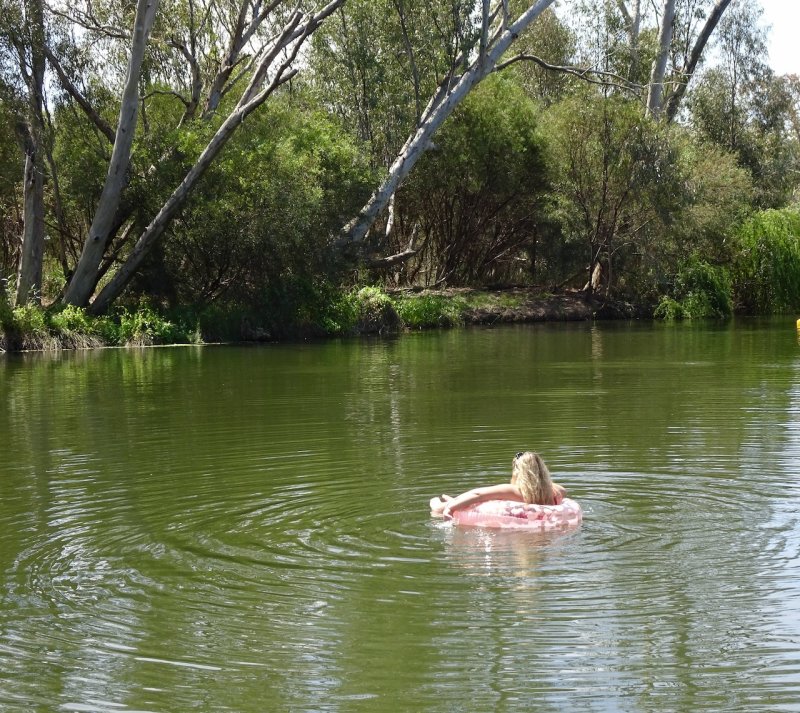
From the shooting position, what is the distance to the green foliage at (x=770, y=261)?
44781mm

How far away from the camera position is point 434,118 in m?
37.5

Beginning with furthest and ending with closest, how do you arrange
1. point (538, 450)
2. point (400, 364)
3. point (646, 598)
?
1. point (400, 364)
2. point (538, 450)
3. point (646, 598)

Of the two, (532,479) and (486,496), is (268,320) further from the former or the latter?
(532,479)

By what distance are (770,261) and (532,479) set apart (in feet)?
126

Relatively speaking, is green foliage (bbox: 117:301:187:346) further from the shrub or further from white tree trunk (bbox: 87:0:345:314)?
the shrub

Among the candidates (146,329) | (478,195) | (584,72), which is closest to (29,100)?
(146,329)

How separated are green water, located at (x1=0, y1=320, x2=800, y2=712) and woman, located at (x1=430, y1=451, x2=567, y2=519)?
252mm

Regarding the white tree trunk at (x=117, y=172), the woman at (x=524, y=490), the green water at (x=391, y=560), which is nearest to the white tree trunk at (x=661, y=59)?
the white tree trunk at (x=117, y=172)

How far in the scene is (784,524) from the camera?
29.6 feet

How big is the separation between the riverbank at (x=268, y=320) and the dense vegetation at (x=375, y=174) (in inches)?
2.8

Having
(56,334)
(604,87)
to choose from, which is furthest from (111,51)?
(604,87)

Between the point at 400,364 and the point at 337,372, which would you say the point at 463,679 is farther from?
the point at 400,364

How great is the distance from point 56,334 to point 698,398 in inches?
745

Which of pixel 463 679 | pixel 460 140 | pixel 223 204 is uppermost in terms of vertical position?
pixel 460 140
